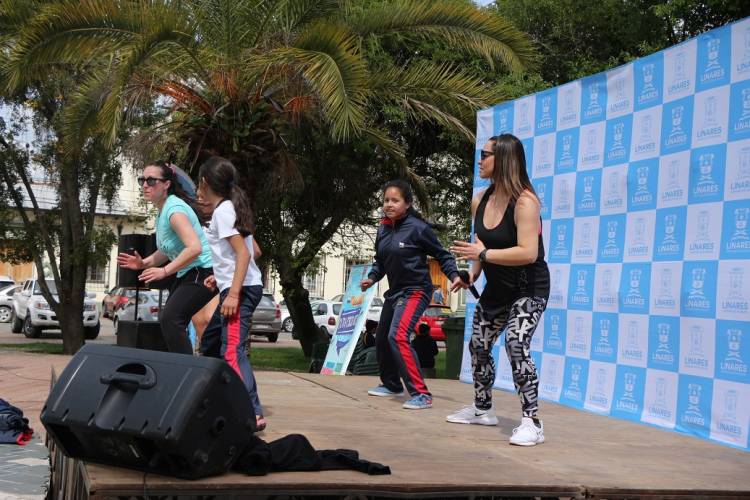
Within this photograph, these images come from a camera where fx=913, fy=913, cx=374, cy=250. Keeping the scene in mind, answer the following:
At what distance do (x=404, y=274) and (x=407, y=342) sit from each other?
1.59 feet

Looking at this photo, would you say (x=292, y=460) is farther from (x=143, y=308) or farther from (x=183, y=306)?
(x=143, y=308)

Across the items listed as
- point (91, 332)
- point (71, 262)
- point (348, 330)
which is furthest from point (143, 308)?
point (348, 330)

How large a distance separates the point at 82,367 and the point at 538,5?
14.6 m

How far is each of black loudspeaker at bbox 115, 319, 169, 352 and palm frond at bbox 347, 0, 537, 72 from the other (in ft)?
22.9

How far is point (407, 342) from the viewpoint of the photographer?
21.1 ft

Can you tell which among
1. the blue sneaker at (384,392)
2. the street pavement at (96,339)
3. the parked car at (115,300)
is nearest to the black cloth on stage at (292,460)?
the blue sneaker at (384,392)

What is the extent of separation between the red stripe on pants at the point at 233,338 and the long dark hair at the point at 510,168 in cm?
160

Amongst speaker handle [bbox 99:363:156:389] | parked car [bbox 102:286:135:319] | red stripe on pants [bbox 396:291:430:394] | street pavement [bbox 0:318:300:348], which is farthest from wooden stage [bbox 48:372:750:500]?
parked car [bbox 102:286:135:319]

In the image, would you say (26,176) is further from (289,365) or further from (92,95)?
(92,95)

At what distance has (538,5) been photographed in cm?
1673

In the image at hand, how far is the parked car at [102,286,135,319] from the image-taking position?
27.1m

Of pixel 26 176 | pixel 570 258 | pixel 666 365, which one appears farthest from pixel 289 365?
pixel 666 365

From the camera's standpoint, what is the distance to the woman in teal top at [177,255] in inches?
198

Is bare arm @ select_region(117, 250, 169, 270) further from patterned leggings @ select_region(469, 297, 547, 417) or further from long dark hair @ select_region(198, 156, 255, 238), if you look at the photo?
patterned leggings @ select_region(469, 297, 547, 417)
